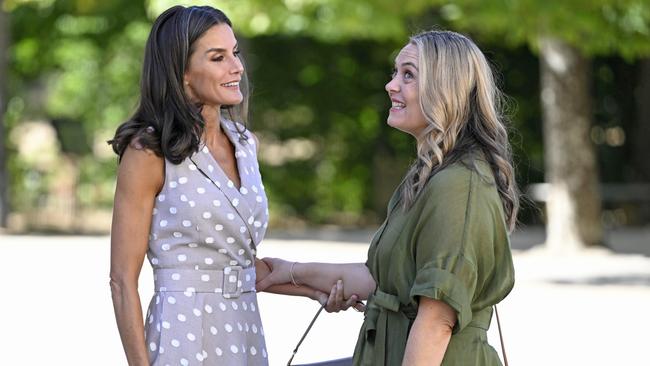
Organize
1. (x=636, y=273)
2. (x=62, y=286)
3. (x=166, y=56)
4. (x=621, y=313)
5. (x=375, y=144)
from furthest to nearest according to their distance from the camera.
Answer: (x=375, y=144)
(x=636, y=273)
(x=62, y=286)
(x=621, y=313)
(x=166, y=56)

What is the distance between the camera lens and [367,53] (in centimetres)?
2411

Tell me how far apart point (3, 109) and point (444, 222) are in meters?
19.6

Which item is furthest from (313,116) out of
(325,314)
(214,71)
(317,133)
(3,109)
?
(214,71)

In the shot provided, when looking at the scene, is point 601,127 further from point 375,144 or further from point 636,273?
point 636,273

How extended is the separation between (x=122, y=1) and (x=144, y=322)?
19.0 meters

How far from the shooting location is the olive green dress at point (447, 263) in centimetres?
335

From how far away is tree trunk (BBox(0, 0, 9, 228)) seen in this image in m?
21.6

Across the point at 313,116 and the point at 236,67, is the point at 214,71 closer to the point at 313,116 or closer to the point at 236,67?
the point at 236,67

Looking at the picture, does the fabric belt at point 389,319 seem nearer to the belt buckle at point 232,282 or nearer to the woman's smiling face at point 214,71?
the belt buckle at point 232,282

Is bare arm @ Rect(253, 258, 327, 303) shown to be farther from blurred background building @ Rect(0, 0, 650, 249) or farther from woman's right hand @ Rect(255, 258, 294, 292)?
blurred background building @ Rect(0, 0, 650, 249)

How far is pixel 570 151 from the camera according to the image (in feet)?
59.5

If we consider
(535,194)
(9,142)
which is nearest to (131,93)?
(9,142)

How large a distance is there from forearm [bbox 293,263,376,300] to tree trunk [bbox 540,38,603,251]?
14.0 meters

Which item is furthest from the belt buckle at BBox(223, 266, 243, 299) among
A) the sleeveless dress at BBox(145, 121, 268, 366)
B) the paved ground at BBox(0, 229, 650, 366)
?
the paved ground at BBox(0, 229, 650, 366)
